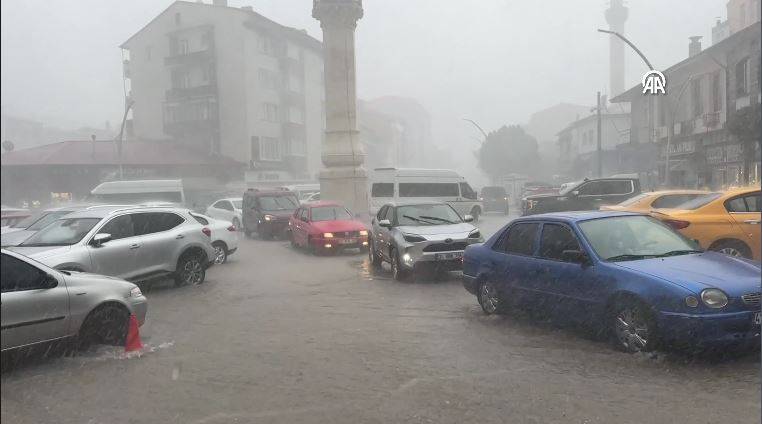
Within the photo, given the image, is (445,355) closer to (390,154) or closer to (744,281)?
(744,281)

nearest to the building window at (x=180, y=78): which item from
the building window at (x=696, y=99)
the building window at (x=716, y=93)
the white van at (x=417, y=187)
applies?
the building window at (x=716, y=93)

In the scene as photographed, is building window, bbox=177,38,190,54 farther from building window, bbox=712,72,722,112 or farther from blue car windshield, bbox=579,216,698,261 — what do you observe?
building window, bbox=712,72,722,112

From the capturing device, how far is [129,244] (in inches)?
329

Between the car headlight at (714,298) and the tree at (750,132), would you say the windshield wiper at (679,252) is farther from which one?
the tree at (750,132)

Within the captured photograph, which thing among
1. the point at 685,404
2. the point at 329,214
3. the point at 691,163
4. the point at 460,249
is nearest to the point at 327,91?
the point at 329,214

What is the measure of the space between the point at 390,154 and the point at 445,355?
81.4 feet

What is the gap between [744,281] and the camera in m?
4.84

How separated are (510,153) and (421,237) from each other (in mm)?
49790

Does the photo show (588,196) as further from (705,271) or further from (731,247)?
(705,271)

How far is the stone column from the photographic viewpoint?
21844 mm

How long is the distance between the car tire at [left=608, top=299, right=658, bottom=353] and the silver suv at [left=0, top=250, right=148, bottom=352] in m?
4.39

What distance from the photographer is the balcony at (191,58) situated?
235 inches

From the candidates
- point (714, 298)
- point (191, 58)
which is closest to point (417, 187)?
point (191, 58)

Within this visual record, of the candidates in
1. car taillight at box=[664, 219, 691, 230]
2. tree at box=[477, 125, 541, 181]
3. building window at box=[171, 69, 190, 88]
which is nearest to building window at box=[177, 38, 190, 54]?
building window at box=[171, 69, 190, 88]
